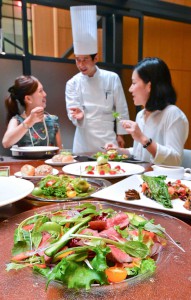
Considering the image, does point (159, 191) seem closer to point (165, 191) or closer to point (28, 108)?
point (165, 191)

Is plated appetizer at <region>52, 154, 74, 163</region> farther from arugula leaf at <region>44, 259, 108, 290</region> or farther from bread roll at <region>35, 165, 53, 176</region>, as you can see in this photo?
arugula leaf at <region>44, 259, 108, 290</region>

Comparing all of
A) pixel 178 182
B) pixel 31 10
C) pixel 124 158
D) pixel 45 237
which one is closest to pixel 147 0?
pixel 31 10

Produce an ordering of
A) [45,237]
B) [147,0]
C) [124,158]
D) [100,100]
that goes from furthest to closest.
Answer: [147,0] → [100,100] → [124,158] → [45,237]

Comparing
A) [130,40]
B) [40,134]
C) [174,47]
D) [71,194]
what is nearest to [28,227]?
[71,194]

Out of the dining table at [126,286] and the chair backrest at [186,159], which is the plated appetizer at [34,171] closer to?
the dining table at [126,286]

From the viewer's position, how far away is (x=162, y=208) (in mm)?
822

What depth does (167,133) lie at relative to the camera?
200 cm

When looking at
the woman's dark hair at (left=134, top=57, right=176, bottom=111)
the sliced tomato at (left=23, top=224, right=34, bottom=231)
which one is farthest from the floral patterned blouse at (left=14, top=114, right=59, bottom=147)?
the sliced tomato at (left=23, top=224, right=34, bottom=231)

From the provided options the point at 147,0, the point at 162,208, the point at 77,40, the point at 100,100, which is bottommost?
the point at 162,208

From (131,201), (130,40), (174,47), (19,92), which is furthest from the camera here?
(174,47)

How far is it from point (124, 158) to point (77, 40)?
179 cm

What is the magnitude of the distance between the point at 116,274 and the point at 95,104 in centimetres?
279

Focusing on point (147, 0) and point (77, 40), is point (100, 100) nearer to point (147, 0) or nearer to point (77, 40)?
point (77, 40)

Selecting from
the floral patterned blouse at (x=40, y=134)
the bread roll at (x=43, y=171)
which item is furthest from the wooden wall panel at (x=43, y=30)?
the bread roll at (x=43, y=171)
